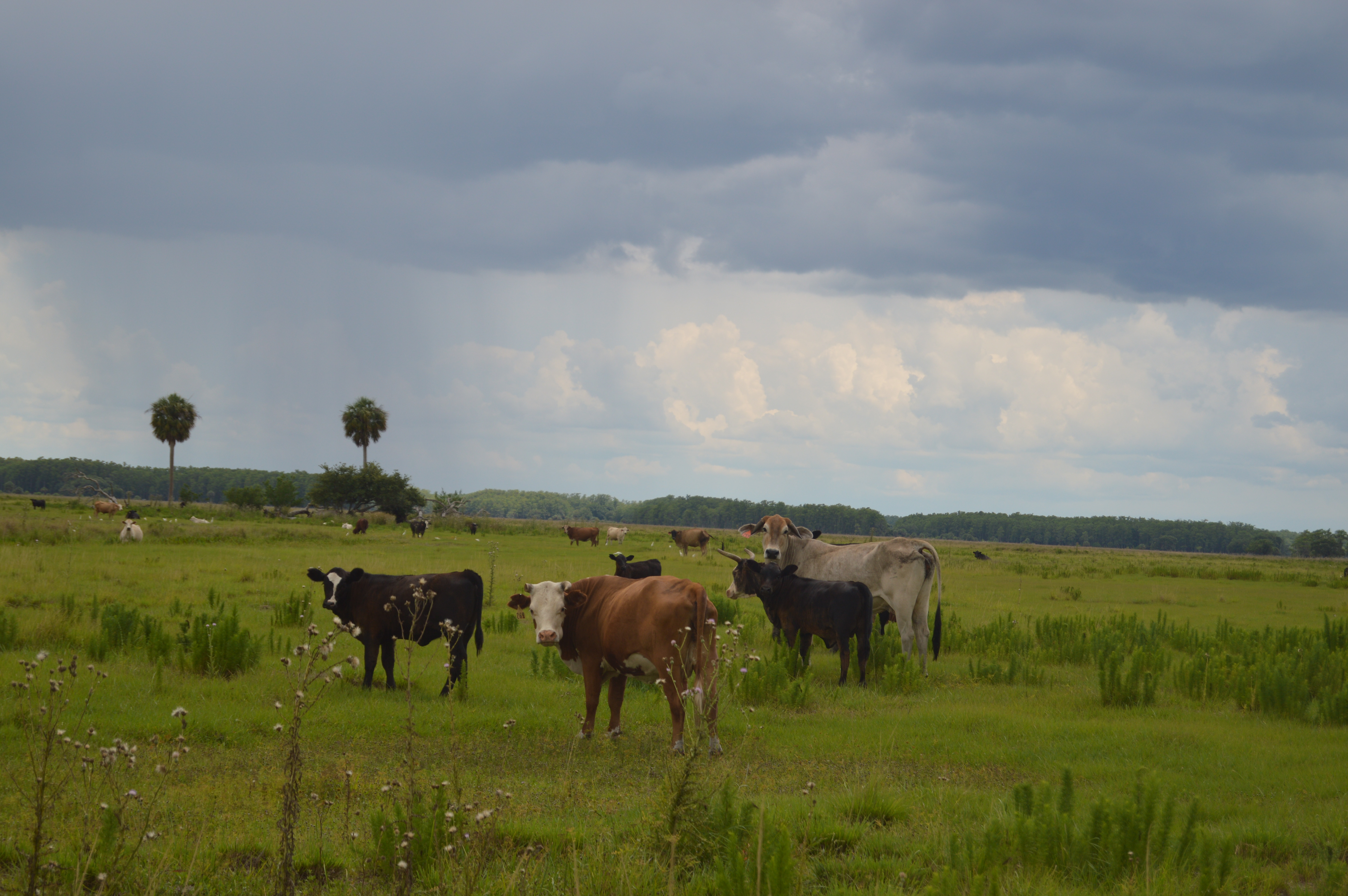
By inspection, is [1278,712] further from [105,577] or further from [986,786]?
[105,577]

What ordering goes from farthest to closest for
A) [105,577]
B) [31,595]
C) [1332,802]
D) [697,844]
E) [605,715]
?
1. [105,577]
2. [31,595]
3. [605,715]
4. [1332,802]
5. [697,844]

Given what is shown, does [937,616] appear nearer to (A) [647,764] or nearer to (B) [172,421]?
(A) [647,764]

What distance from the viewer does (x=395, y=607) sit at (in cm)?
1026

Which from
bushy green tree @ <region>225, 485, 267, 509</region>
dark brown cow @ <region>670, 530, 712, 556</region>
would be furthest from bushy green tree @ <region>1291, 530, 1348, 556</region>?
bushy green tree @ <region>225, 485, 267, 509</region>

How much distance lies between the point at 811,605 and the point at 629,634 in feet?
16.3

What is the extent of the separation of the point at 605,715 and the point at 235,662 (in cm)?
489

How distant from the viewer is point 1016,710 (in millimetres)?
10500

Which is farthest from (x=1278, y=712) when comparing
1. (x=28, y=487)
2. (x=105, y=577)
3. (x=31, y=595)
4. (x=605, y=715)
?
(x=28, y=487)

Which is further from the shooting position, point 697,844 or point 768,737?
point 768,737

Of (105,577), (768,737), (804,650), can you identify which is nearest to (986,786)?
(768,737)

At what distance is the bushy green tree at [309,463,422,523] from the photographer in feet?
240

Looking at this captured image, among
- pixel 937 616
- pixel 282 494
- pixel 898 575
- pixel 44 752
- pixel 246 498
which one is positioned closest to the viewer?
pixel 44 752

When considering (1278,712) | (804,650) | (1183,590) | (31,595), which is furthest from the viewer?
(1183,590)

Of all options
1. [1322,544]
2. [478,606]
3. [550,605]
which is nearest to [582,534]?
[478,606]
